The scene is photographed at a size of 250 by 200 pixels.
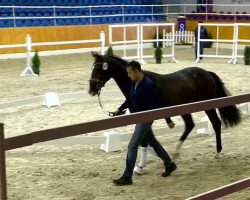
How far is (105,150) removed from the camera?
6.49 meters

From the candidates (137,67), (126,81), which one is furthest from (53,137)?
(126,81)

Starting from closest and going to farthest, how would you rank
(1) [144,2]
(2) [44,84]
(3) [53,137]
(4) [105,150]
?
(3) [53,137] → (4) [105,150] → (2) [44,84] → (1) [144,2]

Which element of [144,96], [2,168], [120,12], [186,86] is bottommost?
[186,86]

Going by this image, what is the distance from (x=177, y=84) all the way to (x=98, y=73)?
3.48ft

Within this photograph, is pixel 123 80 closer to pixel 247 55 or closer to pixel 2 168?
pixel 2 168

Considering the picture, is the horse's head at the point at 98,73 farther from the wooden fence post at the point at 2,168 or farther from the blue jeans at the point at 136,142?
the wooden fence post at the point at 2,168

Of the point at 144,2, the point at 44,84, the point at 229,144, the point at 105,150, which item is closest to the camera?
the point at 105,150

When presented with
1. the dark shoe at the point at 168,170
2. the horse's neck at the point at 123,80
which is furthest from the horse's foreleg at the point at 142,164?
the horse's neck at the point at 123,80

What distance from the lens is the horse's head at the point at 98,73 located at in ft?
19.2

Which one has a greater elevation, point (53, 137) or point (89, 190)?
point (53, 137)

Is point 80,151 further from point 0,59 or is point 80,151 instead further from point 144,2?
point 144,2

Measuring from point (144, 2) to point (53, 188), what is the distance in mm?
24411

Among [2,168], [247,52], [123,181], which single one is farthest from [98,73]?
[247,52]

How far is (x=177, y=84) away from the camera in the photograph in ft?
19.3
